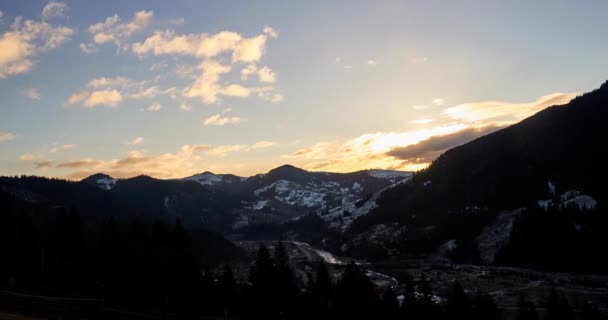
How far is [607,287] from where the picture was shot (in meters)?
157

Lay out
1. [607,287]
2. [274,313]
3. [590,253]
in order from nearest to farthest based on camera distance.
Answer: [274,313], [607,287], [590,253]

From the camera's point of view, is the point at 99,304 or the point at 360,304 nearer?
the point at 99,304

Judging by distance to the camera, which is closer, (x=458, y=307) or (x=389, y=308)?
(x=389, y=308)

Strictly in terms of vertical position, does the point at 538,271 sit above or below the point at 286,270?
below

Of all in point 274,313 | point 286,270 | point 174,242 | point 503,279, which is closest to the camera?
point 274,313

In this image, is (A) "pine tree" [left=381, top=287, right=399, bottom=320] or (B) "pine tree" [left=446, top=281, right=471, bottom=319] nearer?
(A) "pine tree" [left=381, top=287, right=399, bottom=320]

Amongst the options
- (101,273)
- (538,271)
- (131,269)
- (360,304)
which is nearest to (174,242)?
(131,269)

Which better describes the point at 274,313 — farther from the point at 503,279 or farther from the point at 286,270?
the point at 503,279

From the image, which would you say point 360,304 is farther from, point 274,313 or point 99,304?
point 99,304

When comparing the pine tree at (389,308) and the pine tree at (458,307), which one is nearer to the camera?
the pine tree at (389,308)

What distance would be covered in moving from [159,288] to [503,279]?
128 meters

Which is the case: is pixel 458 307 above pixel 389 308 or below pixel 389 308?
below

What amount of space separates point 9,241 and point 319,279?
5197 cm

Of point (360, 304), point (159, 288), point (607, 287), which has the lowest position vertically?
point (607, 287)
